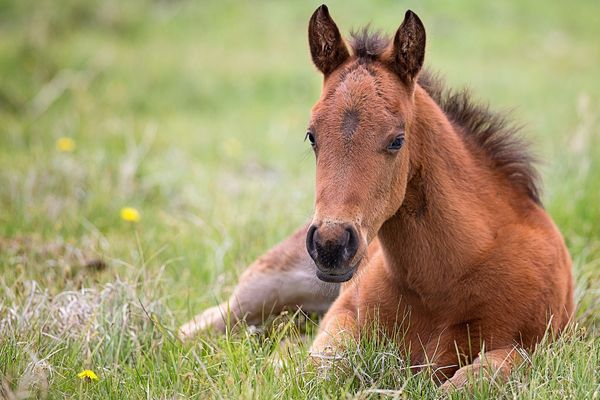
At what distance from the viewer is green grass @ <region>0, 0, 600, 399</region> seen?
3.64 m

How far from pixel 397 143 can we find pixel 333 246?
0.60 m

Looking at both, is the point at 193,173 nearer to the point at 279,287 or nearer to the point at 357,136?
the point at 279,287

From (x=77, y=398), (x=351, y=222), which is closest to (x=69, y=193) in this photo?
(x=77, y=398)

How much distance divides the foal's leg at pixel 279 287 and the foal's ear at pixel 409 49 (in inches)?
66.3

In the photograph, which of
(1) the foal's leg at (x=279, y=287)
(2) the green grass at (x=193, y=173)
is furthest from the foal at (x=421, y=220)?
(1) the foal's leg at (x=279, y=287)

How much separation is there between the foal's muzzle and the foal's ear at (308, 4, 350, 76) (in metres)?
0.92

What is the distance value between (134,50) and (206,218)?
22.9ft

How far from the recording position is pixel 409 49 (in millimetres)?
3648

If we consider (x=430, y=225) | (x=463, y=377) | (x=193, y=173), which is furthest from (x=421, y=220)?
(x=193, y=173)

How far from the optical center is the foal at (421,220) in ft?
11.2

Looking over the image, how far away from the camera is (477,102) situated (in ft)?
14.6

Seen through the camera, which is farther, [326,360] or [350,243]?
[326,360]

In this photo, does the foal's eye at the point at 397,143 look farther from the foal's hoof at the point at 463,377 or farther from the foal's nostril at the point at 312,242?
→ the foal's hoof at the point at 463,377

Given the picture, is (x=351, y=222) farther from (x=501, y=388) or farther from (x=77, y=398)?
(x=77, y=398)
